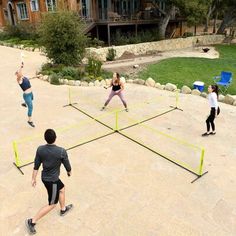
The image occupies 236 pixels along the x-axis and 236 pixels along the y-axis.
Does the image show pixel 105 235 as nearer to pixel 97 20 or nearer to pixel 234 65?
pixel 234 65

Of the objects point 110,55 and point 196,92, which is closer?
point 196,92

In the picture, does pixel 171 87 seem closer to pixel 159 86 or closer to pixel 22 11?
pixel 159 86

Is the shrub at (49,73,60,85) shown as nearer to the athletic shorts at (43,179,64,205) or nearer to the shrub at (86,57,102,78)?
the shrub at (86,57,102,78)

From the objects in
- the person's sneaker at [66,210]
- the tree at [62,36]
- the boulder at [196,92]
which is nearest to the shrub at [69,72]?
the tree at [62,36]

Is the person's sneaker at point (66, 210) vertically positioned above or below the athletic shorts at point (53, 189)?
→ below

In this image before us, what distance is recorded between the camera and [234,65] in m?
16.2

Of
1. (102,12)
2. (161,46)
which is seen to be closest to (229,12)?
(161,46)

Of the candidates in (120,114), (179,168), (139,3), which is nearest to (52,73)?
(120,114)

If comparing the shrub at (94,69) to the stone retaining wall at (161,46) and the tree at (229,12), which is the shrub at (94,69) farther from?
the tree at (229,12)

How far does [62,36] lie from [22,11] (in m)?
15.5

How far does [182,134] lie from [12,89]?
7.65 metres

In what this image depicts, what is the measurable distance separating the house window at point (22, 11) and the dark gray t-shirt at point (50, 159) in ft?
80.7

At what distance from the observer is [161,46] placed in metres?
23.0

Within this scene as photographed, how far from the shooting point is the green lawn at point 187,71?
12.3 meters
